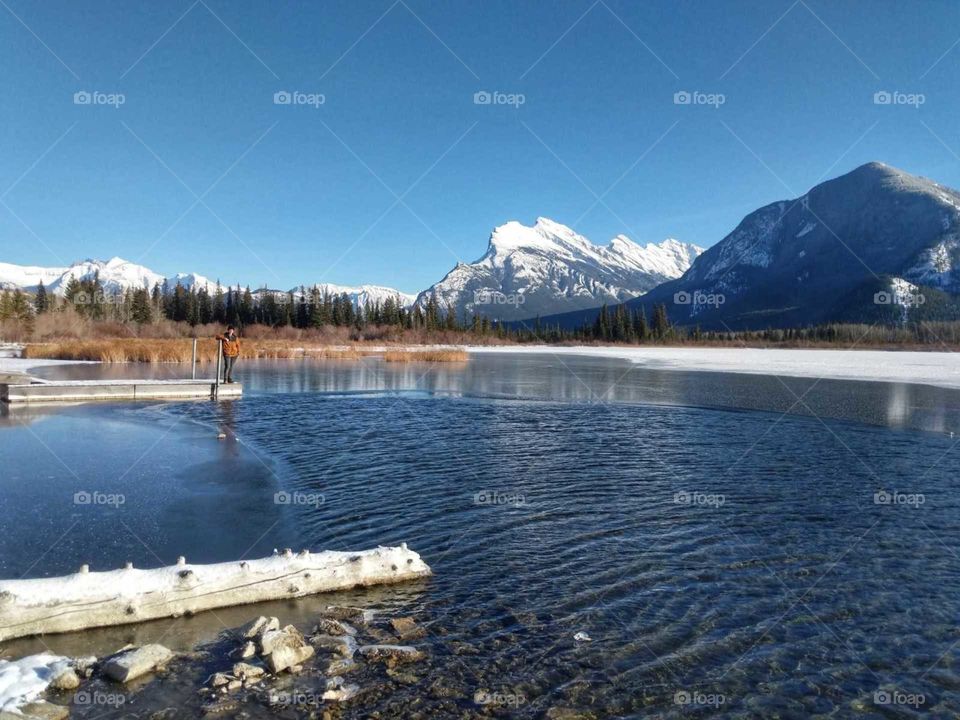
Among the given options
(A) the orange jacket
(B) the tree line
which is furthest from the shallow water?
(B) the tree line

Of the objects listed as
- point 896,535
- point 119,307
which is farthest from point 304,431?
point 119,307

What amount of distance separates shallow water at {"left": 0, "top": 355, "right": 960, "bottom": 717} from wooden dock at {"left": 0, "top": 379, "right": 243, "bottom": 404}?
13.0 feet

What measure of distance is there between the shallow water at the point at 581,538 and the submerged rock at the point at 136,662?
0.84 ft

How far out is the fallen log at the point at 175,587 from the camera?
663cm

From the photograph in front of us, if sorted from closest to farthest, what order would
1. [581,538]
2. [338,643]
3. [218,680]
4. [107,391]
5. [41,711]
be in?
[41,711]
[218,680]
[338,643]
[581,538]
[107,391]

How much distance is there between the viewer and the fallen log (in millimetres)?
6633

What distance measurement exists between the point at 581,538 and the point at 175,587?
6.20 m

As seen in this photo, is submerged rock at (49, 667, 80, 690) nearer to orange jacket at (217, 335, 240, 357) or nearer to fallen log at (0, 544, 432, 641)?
fallen log at (0, 544, 432, 641)

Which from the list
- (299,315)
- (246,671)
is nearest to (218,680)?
(246,671)

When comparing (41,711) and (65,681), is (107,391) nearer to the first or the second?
(65,681)

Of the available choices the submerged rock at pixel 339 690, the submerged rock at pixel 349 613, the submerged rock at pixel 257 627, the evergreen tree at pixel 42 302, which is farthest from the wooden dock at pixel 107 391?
the evergreen tree at pixel 42 302

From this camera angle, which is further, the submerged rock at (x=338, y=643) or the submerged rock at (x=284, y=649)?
the submerged rock at (x=338, y=643)

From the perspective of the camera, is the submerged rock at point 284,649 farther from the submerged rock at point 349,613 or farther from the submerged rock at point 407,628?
the submerged rock at point 407,628

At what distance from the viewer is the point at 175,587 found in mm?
7207
